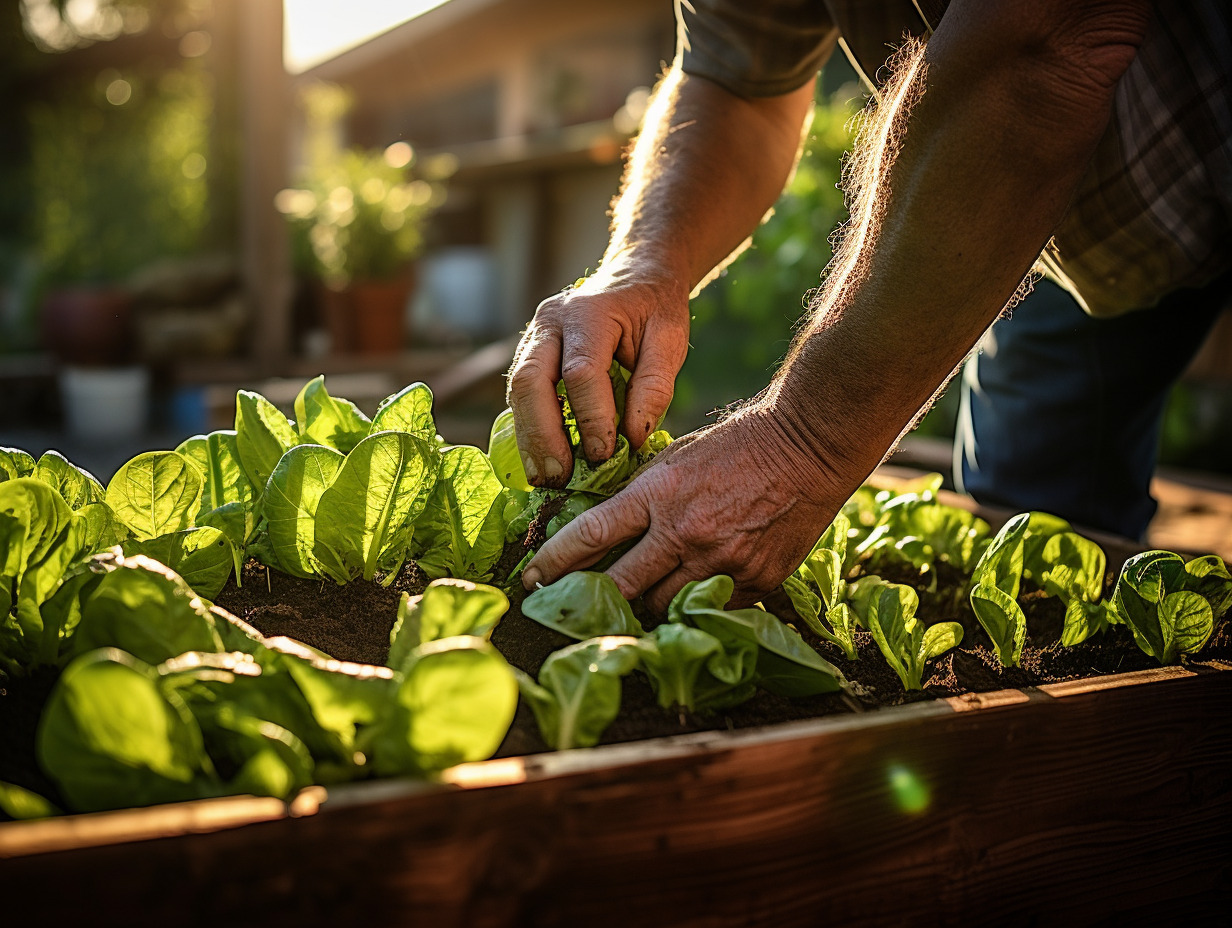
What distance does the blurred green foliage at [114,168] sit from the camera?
7645mm

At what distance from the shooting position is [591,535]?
0.93 meters

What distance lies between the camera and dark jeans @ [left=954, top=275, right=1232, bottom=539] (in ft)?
5.86

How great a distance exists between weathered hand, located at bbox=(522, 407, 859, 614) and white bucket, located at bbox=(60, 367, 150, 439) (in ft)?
15.6

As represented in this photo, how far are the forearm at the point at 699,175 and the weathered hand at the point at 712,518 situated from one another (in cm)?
36

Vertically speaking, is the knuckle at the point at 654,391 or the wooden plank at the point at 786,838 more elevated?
the knuckle at the point at 654,391

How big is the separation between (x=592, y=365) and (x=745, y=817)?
0.49 m

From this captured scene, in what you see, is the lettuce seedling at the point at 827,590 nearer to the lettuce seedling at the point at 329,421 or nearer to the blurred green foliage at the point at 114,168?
the lettuce seedling at the point at 329,421

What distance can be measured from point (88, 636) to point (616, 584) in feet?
1.48

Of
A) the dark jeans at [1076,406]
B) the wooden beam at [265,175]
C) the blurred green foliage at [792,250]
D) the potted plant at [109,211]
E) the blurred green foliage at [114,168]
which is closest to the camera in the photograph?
the dark jeans at [1076,406]

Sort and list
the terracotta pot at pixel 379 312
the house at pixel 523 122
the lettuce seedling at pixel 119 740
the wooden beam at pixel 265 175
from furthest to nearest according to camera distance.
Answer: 1. the house at pixel 523 122
2. the terracotta pot at pixel 379 312
3. the wooden beam at pixel 265 175
4. the lettuce seedling at pixel 119 740

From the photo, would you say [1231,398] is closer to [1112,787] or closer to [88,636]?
[1112,787]

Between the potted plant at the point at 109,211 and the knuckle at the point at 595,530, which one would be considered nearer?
the knuckle at the point at 595,530

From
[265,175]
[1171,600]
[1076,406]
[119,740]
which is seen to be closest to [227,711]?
[119,740]

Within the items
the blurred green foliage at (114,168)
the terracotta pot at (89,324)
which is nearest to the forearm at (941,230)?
the terracotta pot at (89,324)
